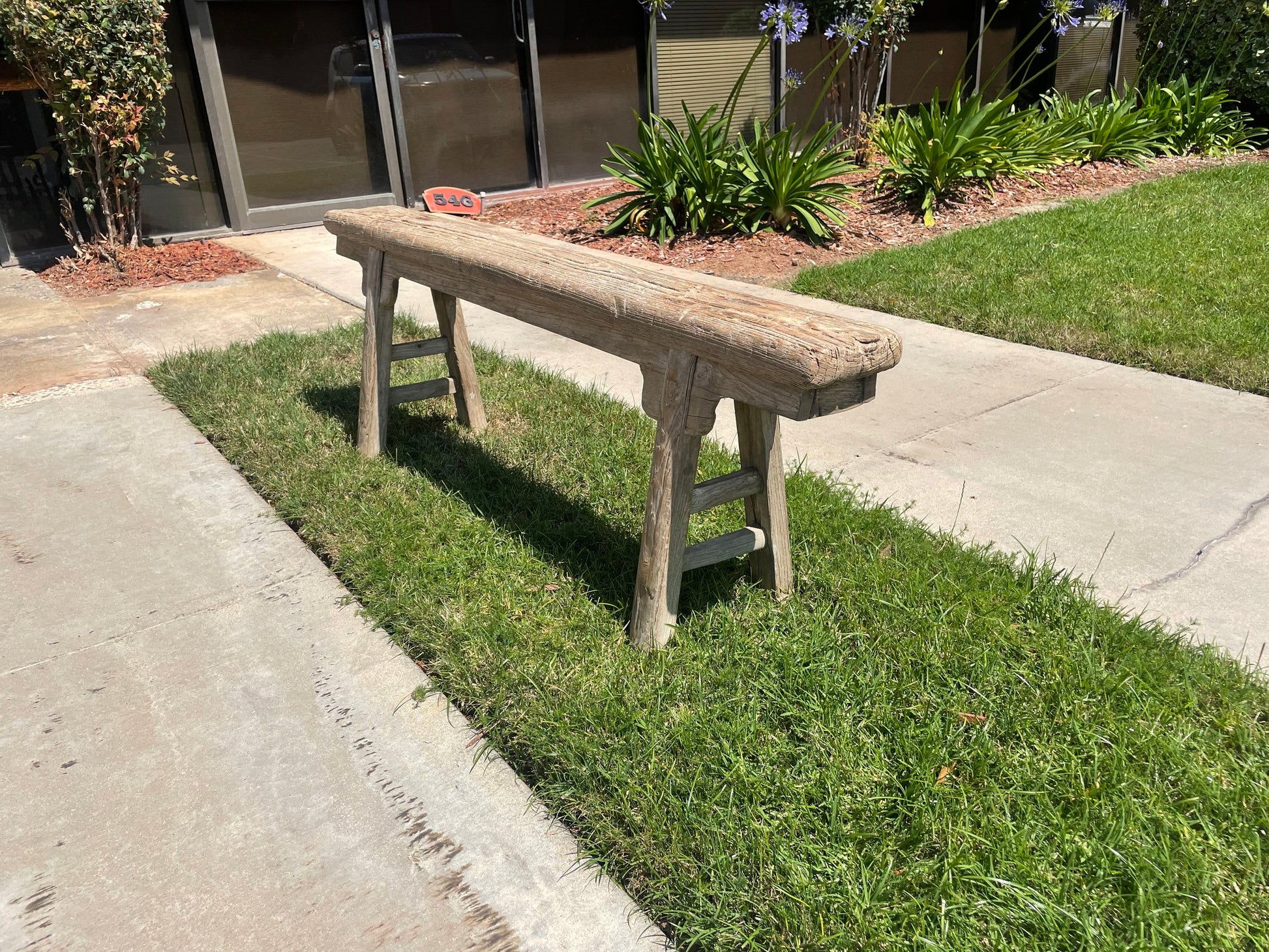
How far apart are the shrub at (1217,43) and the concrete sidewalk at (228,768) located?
1055 centimetres

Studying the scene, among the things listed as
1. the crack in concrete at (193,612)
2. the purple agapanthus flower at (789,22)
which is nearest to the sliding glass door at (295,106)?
the purple agapanthus flower at (789,22)

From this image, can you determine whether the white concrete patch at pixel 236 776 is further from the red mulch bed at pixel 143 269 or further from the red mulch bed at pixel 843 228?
the red mulch bed at pixel 843 228

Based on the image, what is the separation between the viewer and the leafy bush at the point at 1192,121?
985cm

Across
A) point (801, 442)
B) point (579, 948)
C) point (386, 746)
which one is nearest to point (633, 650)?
point (386, 746)

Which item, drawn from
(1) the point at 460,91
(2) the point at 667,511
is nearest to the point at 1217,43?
(1) the point at 460,91

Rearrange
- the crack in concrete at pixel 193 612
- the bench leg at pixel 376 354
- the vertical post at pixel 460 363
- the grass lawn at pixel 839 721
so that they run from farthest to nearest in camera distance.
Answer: the vertical post at pixel 460 363 < the bench leg at pixel 376 354 < the crack in concrete at pixel 193 612 < the grass lawn at pixel 839 721

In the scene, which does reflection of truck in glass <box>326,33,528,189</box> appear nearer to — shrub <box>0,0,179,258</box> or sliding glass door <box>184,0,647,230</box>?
sliding glass door <box>184,0,647,230</box>

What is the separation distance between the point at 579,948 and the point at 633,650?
2.94 feet

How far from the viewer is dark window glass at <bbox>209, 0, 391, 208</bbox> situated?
7.97m

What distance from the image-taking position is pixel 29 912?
195 cm

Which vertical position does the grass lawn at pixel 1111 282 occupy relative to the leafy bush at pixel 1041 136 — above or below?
below

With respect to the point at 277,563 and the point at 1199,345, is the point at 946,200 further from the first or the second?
the point at 277,563

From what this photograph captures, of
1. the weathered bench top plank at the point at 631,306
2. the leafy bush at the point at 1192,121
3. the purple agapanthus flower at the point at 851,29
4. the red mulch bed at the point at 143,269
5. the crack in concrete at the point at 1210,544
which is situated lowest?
the crack in concrete at the point at 1210,544

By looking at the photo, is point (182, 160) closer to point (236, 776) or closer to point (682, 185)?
point (682, 185)
